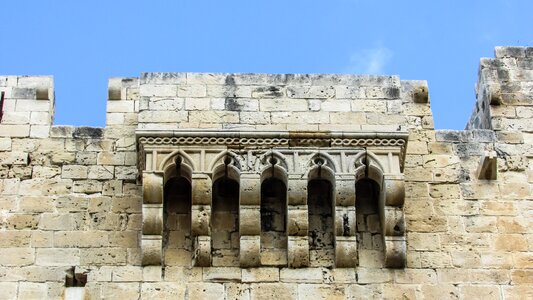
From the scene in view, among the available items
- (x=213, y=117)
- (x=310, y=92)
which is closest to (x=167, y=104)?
(x=213, y=117)

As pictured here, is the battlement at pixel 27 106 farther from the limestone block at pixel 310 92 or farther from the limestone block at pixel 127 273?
the limestone block at pixel 310 92

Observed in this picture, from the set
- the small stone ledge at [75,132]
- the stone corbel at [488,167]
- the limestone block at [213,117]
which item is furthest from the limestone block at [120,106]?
the stone corbel at [488,167]

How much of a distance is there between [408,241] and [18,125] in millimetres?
4087

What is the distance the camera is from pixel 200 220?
1116 centimetres

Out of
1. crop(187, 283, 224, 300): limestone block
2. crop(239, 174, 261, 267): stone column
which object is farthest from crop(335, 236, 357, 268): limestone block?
crop(187, 283, 224, 300): limestone block

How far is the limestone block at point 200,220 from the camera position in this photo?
1116 centimetres

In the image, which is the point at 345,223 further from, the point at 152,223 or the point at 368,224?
the point at 152,223

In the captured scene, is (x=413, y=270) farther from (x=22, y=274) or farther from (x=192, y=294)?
(x=22, y=274)

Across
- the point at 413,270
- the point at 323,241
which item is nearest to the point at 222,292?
the point at 323,241

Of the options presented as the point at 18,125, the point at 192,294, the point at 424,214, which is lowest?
the point at 192,294

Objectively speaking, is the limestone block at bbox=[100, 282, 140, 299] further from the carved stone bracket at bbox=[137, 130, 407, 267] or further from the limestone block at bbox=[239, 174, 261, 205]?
the limestone block at bbox=[239, 174, 261, 205]

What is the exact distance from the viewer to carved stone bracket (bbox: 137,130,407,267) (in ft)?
36.6

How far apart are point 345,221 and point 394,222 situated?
464mm

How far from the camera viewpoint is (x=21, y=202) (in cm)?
1162
